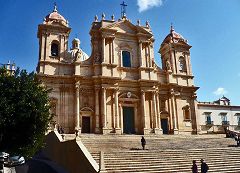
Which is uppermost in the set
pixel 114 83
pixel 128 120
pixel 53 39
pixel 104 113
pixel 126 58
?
pixel 53 39

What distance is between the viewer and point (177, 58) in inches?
1345

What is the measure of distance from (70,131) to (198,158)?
1249 cm

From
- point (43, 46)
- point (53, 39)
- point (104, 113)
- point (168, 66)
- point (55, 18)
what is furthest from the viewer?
point (168, 66)

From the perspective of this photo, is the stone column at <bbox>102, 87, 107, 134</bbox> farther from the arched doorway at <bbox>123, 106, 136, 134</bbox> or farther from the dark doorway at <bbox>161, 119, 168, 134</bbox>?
the dark doorway at <bbox>161, 119, 168, 134</bbox>

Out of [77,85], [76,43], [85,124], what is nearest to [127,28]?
[77,85]

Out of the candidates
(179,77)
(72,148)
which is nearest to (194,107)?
(179,77)

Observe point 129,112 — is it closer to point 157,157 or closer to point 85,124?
point 85,124

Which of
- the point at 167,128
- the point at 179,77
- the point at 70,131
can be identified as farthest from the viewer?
the point at 179,77

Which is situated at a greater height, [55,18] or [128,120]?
[55,18]

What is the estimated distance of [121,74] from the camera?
98.7 feet

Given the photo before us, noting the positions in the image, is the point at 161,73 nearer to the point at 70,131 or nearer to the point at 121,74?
the point at 121,74

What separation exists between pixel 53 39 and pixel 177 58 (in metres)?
13.7

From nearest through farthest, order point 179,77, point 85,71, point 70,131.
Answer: point 70,131 → point 85,71 → point 179,77

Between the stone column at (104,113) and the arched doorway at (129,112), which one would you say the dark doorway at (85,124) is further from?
the arched doorway at (129,112)
